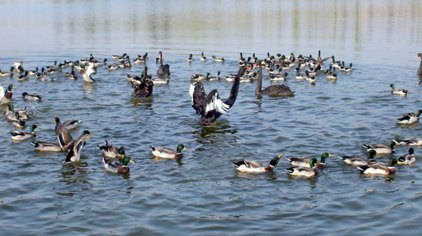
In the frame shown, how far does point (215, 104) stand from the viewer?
2217 centimetres

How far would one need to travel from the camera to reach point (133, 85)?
94.4ft

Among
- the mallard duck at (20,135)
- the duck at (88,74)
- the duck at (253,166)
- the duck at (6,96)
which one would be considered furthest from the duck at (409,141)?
the duck at (88,74)

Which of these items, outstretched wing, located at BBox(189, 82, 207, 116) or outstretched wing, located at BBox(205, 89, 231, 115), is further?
outstretched wing, located at BBox(189, 82, 207, 116)

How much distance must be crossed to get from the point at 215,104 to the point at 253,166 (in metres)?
5.71

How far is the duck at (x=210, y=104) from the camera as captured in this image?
22141mm

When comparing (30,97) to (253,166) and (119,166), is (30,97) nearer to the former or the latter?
(119,166)

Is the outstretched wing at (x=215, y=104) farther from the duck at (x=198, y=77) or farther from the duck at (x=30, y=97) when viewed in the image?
the duck at (x=198, y=77)

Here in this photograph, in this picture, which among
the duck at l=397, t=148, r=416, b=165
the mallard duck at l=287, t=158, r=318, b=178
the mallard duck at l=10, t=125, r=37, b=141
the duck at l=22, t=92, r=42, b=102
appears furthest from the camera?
the duck at l=22, t=92, r=42, b=102

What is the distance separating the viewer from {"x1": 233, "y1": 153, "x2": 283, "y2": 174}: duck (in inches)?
664

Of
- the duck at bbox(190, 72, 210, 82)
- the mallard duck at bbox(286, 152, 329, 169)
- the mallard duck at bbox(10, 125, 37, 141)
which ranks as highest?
the duck at bbox(190, 72, 210, 82)

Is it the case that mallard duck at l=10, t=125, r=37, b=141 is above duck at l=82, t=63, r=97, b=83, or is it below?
below

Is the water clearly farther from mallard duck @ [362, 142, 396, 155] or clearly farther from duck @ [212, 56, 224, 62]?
duck @ [212, 56, 224, 62]

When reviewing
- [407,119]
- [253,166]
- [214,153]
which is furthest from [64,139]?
[407,119]

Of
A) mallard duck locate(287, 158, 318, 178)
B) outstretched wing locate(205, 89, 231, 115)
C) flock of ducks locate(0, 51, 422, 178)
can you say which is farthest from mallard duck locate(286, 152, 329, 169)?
outstretched wing locate(205, 89, 231, 115)
